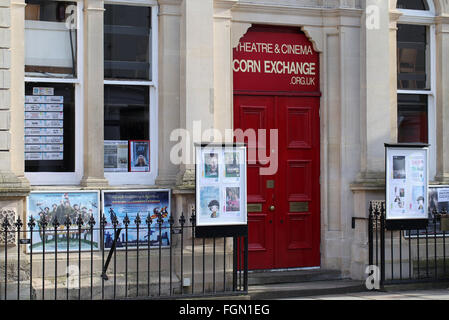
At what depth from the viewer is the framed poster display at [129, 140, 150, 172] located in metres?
9.30

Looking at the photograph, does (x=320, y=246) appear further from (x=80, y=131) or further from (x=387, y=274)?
(x=80, y=131)

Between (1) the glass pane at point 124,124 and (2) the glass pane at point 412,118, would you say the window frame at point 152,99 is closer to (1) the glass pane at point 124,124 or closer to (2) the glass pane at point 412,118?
(1) the glass pane at point 124,124

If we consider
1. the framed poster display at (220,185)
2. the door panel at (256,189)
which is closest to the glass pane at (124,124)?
the framed poster display at (220,185)

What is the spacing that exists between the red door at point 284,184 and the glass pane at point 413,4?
2.29 meters

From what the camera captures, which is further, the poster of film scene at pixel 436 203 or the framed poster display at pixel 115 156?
the poster of film scene at pixel 436 203

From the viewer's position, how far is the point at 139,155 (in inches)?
367

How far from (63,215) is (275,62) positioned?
13.0ft

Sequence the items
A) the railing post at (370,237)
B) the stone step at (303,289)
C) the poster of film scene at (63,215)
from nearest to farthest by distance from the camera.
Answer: the poster of film scene at (63,215), the stone step at (303,289), the railing post at (370,237)

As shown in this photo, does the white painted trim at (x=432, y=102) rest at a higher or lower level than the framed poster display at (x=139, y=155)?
higher

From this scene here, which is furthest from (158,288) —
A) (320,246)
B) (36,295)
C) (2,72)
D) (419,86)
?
(419,86)

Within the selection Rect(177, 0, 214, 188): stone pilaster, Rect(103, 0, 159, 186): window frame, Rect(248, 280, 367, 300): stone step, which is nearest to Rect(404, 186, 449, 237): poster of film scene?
Rect(248, 280, 367, 300): stone step

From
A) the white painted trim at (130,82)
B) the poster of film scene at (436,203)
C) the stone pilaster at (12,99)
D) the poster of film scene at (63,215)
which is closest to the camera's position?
the stone pilaster at (12,99)

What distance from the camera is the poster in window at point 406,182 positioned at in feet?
30.4

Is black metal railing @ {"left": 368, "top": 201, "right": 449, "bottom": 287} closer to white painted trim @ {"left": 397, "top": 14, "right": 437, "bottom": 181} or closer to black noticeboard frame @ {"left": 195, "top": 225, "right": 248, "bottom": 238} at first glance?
white painted trim @ {"left": 397, "top": 14, "right": 437, "bottom": 181}
